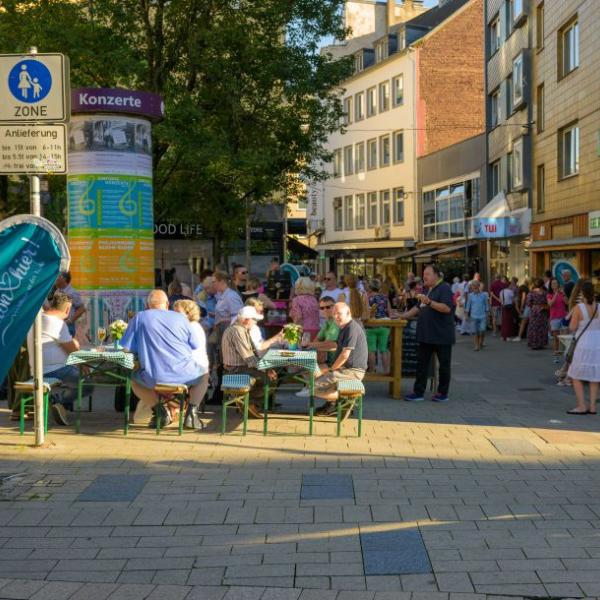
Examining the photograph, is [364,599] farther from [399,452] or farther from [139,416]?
[139,416]

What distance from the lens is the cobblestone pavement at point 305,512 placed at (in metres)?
4.97

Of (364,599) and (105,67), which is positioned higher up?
(105,67)

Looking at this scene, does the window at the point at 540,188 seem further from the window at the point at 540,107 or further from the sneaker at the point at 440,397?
the sneaker at the point at 440,397

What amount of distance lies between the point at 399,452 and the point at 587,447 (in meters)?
1.82

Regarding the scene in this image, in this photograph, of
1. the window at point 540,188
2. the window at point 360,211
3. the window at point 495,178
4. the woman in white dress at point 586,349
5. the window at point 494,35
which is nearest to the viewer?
the woman in white dress at point 586,349

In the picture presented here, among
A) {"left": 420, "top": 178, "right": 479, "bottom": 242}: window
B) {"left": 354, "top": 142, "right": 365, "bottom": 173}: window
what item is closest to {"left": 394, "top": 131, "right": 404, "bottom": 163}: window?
{"left": 420, "top": 178, "right": 479, "bottom": 242}: window

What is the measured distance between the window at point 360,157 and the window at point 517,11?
76.9 ft

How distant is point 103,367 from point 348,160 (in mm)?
48812

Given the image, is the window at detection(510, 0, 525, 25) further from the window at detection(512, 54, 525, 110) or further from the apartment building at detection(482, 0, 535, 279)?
the window at detection(512, 54, 525, 110)

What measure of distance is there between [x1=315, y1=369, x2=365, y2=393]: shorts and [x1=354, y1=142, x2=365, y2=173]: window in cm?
4590

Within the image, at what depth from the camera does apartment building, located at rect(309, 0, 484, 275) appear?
47.8 m

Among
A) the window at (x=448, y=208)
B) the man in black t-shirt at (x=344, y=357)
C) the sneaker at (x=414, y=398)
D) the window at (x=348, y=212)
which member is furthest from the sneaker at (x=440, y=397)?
the window at (x=348, y=212)

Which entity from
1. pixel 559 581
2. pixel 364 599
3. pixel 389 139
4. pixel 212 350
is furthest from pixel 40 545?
pixel 389 139

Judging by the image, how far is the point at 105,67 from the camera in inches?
795
